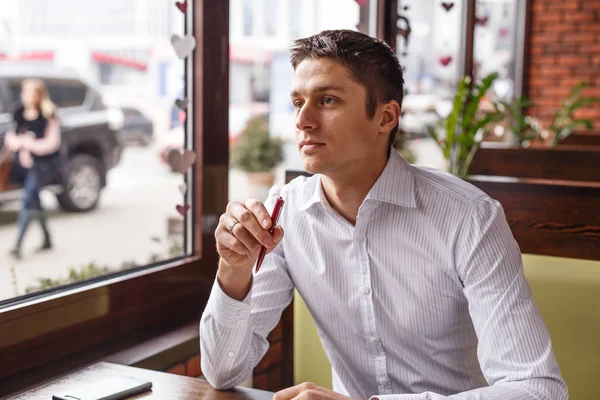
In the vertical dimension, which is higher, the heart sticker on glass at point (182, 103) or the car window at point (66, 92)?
the car window at point (66, 92)

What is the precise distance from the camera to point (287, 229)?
1599 millimetres

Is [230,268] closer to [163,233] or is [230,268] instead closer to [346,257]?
[346,257]

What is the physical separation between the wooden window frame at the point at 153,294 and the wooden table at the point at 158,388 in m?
0.18

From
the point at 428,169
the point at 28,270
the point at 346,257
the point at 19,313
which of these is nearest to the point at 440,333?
the point at 346,257

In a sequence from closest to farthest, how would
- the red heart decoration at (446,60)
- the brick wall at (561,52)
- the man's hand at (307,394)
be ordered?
the man's hand at (307,394)
the red heart decoration at (446,60)
the brick wall at (561,52)

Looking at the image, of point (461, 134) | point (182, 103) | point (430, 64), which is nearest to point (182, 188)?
point (182, 103)

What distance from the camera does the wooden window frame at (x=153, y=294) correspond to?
4.89 ft

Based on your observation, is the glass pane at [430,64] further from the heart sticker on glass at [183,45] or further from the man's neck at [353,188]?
the man's neck at [353,188]

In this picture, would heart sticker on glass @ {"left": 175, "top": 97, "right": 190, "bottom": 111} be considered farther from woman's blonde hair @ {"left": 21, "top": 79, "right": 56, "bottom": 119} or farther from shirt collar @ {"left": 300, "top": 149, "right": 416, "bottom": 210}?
woman's blonde hair @ {"left": 21, "top": 79, "right": 56, "bottom": 119}

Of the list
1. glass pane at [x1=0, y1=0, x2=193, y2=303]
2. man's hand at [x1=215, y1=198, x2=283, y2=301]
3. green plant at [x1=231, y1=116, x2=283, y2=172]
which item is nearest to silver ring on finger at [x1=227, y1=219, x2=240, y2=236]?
man's hand at [x1=215, y1=198, x2=283, y2=301]

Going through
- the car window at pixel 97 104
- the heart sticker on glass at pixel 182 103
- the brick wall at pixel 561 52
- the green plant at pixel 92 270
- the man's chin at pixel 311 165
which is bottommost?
the green plant at pixel 92 270

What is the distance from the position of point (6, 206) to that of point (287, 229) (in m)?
1.94

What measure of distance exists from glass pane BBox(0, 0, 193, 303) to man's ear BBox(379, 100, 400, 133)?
0.66m

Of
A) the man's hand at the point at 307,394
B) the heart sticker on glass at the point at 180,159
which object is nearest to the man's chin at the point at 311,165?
the man's hand at the point at 307,394
